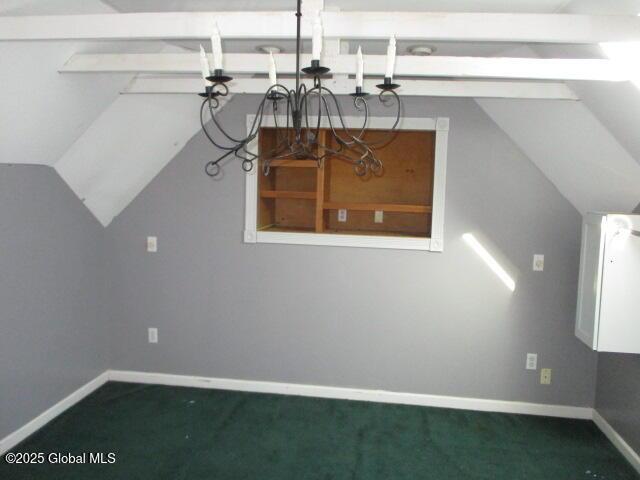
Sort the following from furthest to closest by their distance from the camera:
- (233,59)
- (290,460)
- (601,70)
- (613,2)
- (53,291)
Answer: (53,291) → (290,460) → (233,59) → (601,70) → (613,2)

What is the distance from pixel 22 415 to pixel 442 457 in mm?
2495

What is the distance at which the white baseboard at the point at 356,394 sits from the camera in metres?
3.39

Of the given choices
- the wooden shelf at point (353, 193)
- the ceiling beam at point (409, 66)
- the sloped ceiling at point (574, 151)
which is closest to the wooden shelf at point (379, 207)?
the wooden shelf at point (353, 193)

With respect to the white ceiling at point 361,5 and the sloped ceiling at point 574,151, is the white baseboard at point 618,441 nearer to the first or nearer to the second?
the sloped ceiling at point 574,151

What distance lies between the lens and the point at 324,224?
12.7ft

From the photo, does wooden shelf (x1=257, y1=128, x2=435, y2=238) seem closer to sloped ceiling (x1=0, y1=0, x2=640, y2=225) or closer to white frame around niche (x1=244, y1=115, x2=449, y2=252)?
white frame around niche (x1=244, y1=115, x2=449, y2=252)

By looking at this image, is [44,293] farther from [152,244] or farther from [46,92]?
[46,92]

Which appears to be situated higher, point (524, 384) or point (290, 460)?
point (524, 384)

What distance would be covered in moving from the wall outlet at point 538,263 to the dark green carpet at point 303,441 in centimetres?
103

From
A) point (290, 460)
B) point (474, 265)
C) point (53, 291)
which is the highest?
point (474, 265)

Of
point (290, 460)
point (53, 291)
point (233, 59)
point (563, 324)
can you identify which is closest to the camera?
point (233, 59)

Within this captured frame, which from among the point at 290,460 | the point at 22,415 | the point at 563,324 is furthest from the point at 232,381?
the point at 563,324

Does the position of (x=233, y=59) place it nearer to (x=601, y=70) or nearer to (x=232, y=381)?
(x=601, y=70)

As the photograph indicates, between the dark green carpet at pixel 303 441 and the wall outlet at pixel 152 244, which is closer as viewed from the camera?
the dark green carpet at pixel 303 441
